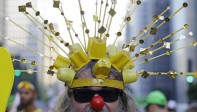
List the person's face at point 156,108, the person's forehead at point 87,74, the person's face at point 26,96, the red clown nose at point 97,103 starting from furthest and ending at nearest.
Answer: the person's face at point 26,96, the person's face at point 156,108, the person's forehead at point 87,74, the red clown nose at point 97,103

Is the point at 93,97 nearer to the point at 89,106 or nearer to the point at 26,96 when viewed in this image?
the point at 89,106

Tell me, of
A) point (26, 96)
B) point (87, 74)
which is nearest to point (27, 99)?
point (26, 96)

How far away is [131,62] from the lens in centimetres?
311

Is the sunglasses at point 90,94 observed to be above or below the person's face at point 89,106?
above

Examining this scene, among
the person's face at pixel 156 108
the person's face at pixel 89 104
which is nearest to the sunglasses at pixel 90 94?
the person's face at pixel 89 104

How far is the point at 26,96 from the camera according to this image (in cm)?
645

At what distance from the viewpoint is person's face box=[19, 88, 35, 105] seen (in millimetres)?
6387

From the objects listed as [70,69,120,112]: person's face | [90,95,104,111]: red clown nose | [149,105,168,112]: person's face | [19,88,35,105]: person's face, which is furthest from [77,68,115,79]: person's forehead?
[19,88,35,105]: person's face

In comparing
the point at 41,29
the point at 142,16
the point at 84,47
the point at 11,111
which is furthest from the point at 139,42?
→ the point at 142,16

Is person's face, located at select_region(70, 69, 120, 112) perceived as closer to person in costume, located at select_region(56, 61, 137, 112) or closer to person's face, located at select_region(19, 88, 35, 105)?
person in costume, located at select_region(56, 61, 137, 112)

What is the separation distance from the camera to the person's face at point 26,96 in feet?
21.0

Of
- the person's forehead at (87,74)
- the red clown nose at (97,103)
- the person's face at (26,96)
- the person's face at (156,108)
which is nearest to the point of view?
the red clown nose at (97,103)

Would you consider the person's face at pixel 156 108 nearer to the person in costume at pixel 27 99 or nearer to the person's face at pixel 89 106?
the person in costume at pixel 27 99

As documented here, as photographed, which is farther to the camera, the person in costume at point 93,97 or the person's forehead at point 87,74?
the person's forehead at point 87,74
